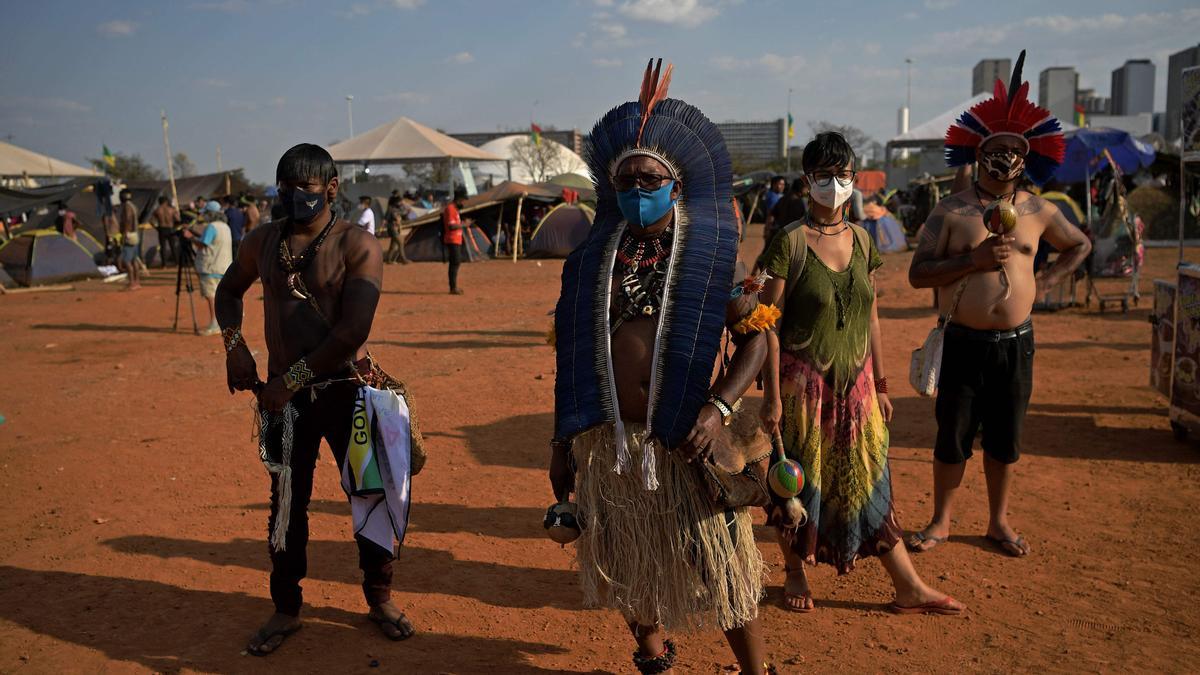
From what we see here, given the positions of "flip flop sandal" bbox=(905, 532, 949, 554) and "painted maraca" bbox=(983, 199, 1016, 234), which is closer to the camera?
"painted maraca" bbox=(983, 199, 1016, 234)

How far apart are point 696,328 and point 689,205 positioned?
1.42 ft

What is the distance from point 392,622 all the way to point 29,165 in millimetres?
38201

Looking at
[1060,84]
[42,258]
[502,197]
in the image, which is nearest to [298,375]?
[42,258]

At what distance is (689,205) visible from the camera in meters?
2.98

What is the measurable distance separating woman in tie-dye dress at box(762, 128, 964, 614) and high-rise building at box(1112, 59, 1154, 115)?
73.0 metres

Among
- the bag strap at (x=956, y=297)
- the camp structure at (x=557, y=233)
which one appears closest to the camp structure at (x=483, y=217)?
the camp structure at (x=557, y=233)

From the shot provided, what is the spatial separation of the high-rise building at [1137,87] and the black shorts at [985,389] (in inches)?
2837

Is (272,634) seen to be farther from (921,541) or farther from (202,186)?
(202,186)

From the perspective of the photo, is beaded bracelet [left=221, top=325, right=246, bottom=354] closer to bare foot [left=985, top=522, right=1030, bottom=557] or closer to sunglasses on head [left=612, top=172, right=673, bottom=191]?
sunglasses on head [left=612, top=172, right=673, bottom=191]

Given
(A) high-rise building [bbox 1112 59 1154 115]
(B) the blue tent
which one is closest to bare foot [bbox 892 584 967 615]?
(B) the blue tent

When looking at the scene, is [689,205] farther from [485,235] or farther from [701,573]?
[485,235]

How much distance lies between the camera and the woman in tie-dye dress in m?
3.73

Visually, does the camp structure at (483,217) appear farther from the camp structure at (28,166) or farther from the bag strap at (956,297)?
the bag strap at (956,297)

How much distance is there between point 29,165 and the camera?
34719 millimetres
